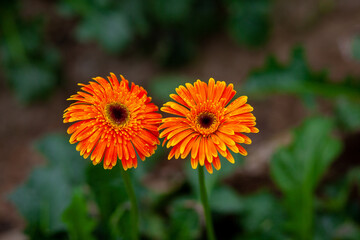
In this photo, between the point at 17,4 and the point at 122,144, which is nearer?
the point at 122,144

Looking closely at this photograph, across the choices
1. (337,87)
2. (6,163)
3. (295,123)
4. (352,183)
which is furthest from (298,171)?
(6,163)

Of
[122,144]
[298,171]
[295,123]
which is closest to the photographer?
[122,144]

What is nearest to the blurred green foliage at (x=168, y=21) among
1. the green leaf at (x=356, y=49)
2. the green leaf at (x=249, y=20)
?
the green leaf at (x=249, y=20)

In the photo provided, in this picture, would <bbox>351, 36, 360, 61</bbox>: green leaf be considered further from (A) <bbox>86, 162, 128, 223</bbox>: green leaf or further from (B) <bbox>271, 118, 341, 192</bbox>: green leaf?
(A) <bbox>86, 162, 128, 223</bbox>: green leaf

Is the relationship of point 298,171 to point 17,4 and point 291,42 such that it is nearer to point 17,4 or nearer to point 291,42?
point 291,42

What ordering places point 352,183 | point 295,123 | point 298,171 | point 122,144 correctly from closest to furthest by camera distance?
point 122,144
point 298,171
point 352,183
point 295,123

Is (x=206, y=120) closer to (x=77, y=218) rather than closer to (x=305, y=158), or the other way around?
(x=77, y=218)

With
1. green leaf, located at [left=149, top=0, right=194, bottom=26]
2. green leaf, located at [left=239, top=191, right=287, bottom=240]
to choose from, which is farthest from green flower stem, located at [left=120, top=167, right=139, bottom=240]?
green leaf, located at [left=149, top=0, right=194, bottom=26]
